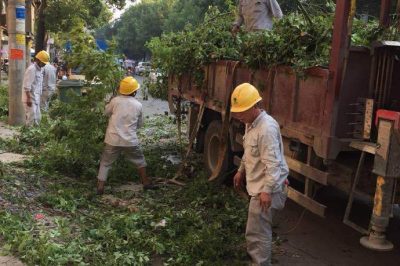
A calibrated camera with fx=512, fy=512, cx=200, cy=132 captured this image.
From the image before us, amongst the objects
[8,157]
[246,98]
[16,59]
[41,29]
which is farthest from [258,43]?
[41,29]

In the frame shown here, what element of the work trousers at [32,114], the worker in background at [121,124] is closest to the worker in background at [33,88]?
the work trousers at [32,114]

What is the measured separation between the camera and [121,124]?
21.9 feet

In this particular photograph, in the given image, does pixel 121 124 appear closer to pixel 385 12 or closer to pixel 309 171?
pixel 309 171

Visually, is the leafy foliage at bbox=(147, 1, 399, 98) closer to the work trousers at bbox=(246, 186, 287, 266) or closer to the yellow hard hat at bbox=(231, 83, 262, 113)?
the yellow hard hat at bbox=(231, 83, 262, 113)

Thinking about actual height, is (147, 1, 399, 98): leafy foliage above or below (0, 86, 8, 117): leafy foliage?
above

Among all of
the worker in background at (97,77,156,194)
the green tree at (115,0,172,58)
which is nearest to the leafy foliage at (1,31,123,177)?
the worker in background at (97,77,156,194)

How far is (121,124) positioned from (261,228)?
2.97 meters

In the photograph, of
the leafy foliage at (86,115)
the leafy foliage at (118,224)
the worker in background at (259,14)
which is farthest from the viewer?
the worker in background at (259,14)

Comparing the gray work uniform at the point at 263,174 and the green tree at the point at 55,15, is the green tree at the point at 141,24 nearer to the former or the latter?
the green tree at the point at 55,15

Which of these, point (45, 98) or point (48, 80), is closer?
point (48, 80)

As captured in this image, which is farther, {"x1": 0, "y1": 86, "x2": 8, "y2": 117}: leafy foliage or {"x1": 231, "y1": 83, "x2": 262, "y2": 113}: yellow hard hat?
{"x1": 0, "y1": 86, "x2": 8, "y2": 117}: leafy foliage

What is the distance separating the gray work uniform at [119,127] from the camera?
6.65 meters

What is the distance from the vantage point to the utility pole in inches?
456

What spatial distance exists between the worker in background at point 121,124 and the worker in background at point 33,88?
4591mm
